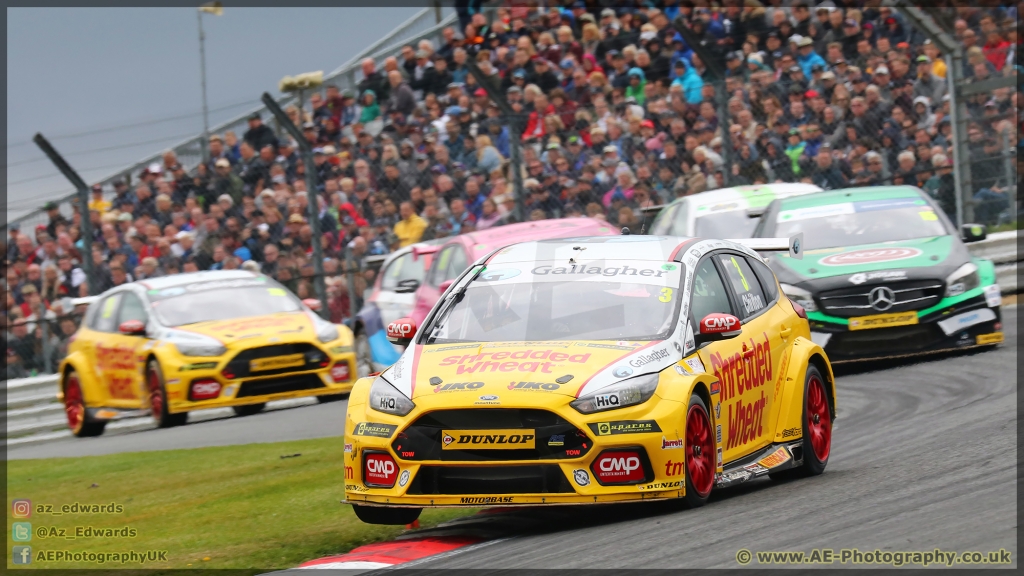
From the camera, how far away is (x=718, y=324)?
24.5 ft

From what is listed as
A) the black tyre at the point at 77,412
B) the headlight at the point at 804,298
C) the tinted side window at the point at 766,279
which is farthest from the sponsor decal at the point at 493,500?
the black tyre at the point at 77,412

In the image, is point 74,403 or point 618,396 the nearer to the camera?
point 618,396

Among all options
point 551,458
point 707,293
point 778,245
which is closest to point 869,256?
point 778,245

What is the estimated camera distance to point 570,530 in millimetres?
6871

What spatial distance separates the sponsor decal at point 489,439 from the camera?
22.3 feet

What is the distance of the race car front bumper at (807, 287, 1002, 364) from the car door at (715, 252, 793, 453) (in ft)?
14.1

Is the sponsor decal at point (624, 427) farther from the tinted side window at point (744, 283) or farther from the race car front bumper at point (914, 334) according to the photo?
the race car front bumper at point (914, 334)

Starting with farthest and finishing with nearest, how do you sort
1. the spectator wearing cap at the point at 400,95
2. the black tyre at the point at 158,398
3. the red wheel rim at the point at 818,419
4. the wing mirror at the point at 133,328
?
the spectator wearing cap at the point at 400,95 → the wing mirror at the point at 133,328 → the black tyre at the point at 158,398 → the red wheel rim at the point at 818,419

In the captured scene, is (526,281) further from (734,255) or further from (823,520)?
(823,520)

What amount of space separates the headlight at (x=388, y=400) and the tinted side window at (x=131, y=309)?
31.6 ft

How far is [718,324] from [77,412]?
11.5 m

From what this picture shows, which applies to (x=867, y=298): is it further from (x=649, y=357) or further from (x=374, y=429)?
(x=374, y=429)

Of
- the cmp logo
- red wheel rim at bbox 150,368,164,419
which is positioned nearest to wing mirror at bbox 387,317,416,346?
the cmp logo

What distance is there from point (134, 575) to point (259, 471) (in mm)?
3962
